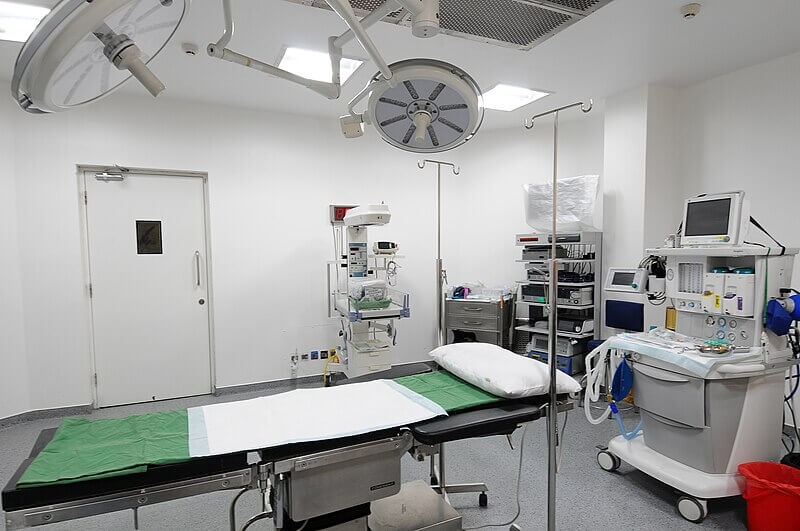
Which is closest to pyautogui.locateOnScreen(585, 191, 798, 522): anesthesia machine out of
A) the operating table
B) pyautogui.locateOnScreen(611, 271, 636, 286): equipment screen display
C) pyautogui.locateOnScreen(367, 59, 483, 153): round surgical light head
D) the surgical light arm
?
pyautogui.locateOnScreen(611, 271, 636, 286): equipment screen display

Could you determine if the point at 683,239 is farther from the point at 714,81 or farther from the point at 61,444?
the point at 61,444

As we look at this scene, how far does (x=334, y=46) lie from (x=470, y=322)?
3706mm

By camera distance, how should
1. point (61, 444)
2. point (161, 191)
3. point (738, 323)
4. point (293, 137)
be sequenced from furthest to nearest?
1. point (293, 137)
2. point (161, 191)
3. point (738, 323)
4. point (61, 444)

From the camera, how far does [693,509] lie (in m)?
2.25

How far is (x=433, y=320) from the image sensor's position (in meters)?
5.16

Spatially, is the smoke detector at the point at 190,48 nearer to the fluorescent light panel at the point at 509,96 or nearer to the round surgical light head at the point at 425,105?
the round surgical light head at the point at 425,105

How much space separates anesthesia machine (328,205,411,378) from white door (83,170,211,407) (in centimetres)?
128

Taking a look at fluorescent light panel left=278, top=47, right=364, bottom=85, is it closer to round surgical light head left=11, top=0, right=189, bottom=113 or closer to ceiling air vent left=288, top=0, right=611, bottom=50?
ceiling air vent left=288, top=0, right=611, bottom=50

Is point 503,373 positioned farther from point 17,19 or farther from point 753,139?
point 17,19

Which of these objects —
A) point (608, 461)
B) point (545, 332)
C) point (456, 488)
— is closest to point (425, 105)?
point (456, 488)

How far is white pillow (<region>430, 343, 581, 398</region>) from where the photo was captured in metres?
1.83

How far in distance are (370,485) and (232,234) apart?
324cm

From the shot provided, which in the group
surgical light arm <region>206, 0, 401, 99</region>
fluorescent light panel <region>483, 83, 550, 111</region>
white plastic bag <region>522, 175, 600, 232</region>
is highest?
fluorescent light panel <region>483, 83, 550, 111</region>

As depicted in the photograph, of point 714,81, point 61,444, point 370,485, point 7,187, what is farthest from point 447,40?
point 7,187
